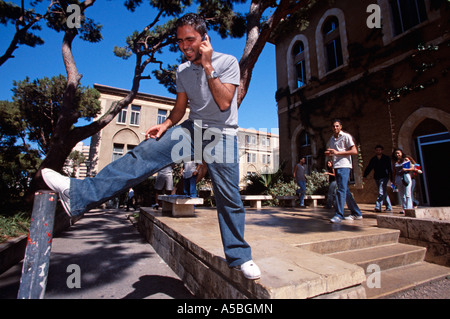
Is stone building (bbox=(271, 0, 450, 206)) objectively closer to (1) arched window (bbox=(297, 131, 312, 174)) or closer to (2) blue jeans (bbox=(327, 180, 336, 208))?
(1) arched window (bbox=(297, 131, 312, 174))

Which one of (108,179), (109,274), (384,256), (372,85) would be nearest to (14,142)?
(109,274)

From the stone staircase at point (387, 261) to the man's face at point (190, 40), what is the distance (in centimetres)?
217

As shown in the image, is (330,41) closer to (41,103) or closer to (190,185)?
(190,185)

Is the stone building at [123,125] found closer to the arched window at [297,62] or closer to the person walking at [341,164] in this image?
the arched window at [297,62]

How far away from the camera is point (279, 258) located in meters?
1.69

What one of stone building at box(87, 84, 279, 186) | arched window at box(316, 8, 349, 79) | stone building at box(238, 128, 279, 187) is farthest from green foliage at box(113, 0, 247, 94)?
stone building at box(238, 128, 279, 187)

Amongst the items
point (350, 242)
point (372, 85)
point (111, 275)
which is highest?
point (372, 85)

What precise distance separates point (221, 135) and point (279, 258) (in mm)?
1058

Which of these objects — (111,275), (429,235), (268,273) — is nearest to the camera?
(268,273)

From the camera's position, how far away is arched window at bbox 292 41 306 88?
13.8 meters

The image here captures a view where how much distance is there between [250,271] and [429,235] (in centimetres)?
274

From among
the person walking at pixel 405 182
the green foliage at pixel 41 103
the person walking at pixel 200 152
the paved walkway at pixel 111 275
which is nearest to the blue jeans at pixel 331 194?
the person walking at pixel 405 182

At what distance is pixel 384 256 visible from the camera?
231cm

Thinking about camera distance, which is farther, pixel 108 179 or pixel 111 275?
pixel 111 275
